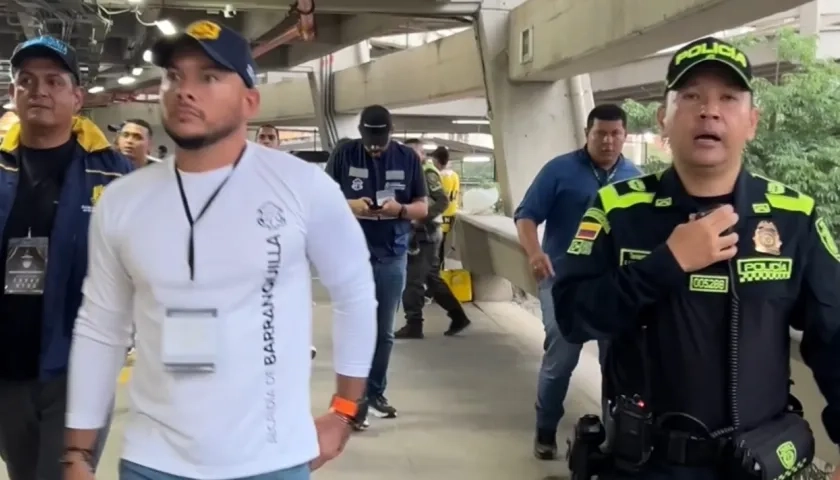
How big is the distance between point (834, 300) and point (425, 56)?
8298 millimetres

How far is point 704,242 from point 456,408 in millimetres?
3782

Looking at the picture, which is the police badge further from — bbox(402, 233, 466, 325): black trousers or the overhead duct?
bbox(402, 233, 466, 325): black trousers

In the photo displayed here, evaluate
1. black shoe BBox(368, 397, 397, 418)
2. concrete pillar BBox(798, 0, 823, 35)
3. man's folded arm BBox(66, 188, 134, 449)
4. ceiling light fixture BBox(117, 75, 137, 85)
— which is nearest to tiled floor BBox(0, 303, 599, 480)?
black shoe BBox(368, 397, 397, 418)

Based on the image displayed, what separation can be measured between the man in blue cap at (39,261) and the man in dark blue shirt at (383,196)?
7.43 ft

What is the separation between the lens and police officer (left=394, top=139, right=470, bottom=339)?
6.97 metres

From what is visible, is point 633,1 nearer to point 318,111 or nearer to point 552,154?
point 552,154

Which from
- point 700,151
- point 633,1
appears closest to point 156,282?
point 700,151

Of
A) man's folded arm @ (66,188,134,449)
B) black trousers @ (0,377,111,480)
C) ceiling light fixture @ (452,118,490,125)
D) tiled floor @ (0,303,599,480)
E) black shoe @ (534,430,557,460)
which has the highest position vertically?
ceiling light fixture @ (452,118,490,125)

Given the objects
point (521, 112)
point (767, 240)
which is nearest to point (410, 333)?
point (521, 112)

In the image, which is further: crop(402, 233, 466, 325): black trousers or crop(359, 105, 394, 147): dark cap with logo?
crop(402, 233, 466, 325): black trousers

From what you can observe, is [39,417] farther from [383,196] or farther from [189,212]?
[383,196]

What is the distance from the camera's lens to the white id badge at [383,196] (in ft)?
15.2

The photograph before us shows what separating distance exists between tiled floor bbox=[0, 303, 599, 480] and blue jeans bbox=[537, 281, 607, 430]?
0.77ft

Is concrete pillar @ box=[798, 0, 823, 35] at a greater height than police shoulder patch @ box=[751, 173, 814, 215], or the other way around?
concrete pillar @ box=[798, 0, 823, 35]
